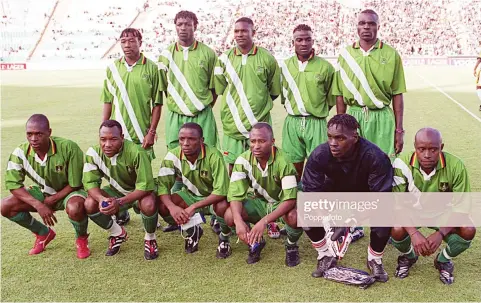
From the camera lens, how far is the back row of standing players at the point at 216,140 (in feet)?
13.2

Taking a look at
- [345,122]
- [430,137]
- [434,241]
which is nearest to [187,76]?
[345,122]

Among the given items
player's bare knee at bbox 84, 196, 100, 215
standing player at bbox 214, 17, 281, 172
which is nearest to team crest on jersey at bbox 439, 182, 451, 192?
standing player at bbox 214, 17, 281, 172

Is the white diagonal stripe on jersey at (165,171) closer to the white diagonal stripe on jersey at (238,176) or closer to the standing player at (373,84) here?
the white diagonal stripe on jersey at (238,176)

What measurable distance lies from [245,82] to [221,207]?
49.0 inches

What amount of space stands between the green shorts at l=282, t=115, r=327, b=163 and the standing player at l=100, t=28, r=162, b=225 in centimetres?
123

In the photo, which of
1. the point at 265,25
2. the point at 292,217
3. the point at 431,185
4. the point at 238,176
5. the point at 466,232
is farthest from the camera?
the point at 265,25

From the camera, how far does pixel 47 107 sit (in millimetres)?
13320

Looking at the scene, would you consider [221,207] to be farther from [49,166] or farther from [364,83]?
[364,83]

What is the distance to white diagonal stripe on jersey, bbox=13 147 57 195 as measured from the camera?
14.0ft

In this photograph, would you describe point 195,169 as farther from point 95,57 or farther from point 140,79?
point 95,57

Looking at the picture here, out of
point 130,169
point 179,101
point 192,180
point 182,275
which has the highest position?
point 179,101

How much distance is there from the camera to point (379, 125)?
4.42 meters

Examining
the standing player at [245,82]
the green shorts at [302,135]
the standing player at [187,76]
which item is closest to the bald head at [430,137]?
the green shorts at [302,135]

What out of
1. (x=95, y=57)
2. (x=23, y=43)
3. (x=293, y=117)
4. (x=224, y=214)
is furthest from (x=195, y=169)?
(x=23, y=43)
